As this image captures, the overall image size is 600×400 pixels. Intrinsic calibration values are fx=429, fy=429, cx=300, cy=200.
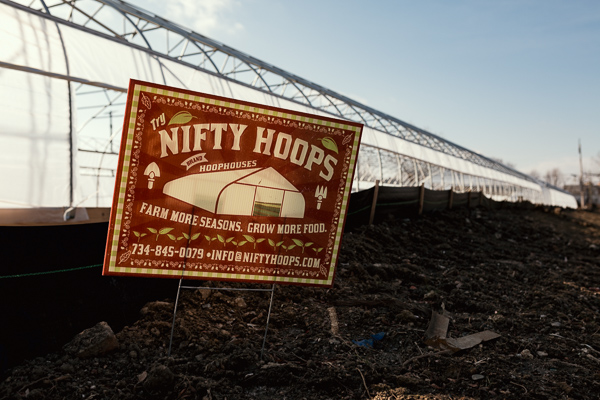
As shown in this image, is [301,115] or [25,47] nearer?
[301,115]

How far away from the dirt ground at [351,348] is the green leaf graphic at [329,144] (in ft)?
6.55

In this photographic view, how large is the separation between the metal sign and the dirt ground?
0.80m

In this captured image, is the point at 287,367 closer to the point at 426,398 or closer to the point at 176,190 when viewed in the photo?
the point at 426,398

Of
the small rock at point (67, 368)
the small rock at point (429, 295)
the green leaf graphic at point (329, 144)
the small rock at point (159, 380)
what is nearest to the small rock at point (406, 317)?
the small rock at point (429, 295)

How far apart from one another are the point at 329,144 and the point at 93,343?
2.76 meters

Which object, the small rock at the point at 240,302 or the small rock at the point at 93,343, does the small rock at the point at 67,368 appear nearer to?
the small rock at the point at 93,343

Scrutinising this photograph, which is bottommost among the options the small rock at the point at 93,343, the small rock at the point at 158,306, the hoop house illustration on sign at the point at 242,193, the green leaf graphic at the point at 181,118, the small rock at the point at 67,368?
the small rock at the point at 67,368

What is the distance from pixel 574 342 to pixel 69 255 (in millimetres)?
5667

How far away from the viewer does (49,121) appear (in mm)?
8836

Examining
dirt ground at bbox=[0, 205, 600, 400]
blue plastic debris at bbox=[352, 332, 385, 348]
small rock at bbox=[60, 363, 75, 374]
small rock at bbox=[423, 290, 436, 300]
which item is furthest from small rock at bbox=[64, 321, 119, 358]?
small rock at bbox=[423, 290, 436, 300]

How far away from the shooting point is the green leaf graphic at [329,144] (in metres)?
3.95

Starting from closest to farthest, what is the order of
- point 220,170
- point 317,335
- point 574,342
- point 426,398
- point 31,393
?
point 31,393 < point 426,398 < point 220,170 < point 317,335 < point 574,342

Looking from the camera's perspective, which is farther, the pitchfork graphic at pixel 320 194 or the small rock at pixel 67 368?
the pitchfork graphic at pixel 320 194

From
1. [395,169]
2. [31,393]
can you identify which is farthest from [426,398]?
[395,169]
